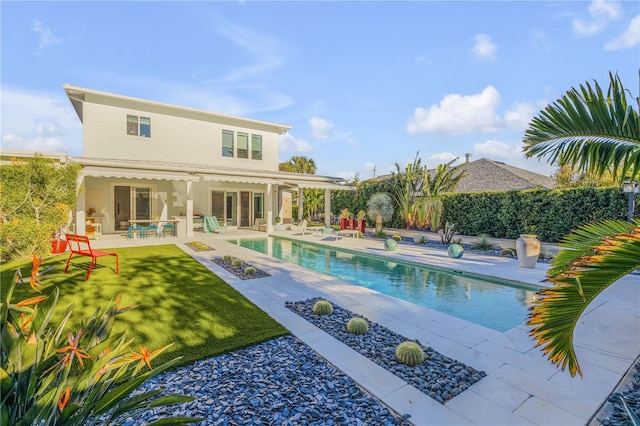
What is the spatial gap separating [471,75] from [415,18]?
706 cm

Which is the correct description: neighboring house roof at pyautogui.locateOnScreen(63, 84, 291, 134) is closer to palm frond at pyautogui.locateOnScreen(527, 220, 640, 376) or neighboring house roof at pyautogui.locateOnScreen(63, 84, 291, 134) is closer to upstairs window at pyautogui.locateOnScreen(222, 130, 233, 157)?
upstairs window at pyautogui.locateOnScreen(222, 130, 233, 157)

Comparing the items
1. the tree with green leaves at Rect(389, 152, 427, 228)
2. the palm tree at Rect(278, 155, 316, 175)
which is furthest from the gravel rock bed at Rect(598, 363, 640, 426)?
the palm tree at Rect(278, 155, 316, 175)

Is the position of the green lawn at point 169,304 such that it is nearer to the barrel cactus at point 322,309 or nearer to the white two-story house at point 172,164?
the barrel cactus at point 322,309

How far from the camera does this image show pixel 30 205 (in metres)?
13.8

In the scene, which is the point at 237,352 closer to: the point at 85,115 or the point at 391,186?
the point at 85,115

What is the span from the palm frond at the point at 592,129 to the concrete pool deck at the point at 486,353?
3.53m

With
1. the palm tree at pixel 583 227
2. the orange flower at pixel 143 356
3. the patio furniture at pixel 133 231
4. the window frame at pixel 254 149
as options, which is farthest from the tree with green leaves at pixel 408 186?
the orange flower at pixel 143 356

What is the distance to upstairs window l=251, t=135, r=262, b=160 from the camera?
3089 cm

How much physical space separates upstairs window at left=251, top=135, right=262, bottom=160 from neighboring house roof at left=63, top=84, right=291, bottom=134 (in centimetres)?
96

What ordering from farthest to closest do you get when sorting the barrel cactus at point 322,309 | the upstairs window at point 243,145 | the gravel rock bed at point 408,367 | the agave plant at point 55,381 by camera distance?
1. the upstairs window at point 243,145
2. the barrel cactus at point 322,309
3. the gravel rock bed at point 408,367
4. the agave plant at point 55,381

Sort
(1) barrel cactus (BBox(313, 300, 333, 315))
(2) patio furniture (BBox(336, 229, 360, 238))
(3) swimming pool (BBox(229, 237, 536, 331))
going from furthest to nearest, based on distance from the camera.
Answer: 1. (2) patio furniture (BBox(336, 229, 360, 238))
2. (3) swimming pool (BBox(229, 237, 536, 331))
3. (1) barrel cactus (BBox(313, 300, 333, 315))

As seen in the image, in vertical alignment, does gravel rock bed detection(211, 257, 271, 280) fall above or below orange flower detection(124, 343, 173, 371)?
below

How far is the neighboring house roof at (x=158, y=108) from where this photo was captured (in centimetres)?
2289

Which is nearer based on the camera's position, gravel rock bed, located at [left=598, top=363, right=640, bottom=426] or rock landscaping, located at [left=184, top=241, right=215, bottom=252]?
gravel rock bed, located at [left=598, top=363, right=640, bottom=426]
